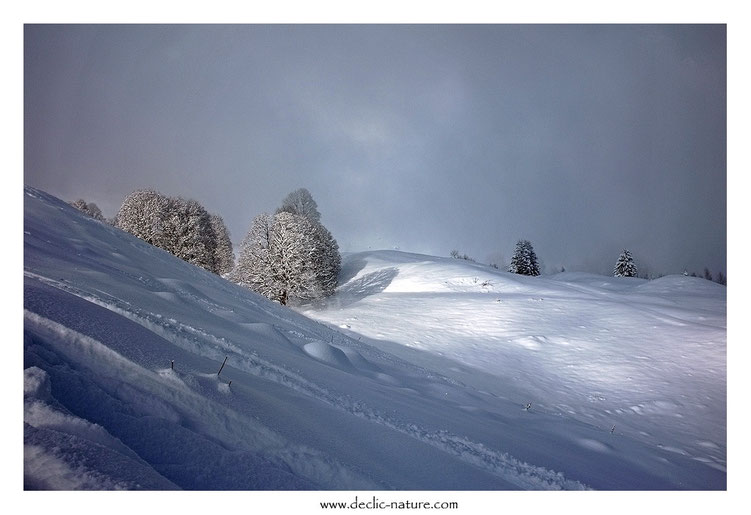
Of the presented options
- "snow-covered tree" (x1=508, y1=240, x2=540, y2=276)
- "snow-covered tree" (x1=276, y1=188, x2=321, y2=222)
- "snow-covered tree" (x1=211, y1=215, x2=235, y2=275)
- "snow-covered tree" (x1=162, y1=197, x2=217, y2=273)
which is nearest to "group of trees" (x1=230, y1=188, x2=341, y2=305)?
"snow-covered tree" (x1=162, y1=197, x2=217, y2=273)

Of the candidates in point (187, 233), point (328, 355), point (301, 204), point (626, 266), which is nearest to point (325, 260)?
point (301, 204)

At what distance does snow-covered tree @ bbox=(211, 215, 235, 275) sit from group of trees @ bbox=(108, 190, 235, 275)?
6030 millimetres

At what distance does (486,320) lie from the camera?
17062 millimetres

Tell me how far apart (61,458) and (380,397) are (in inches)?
124

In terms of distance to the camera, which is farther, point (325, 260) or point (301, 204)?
point (301, 204)

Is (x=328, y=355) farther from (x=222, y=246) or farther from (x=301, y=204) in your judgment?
(x=222, y=246)

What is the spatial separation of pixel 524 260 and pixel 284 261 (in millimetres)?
41685

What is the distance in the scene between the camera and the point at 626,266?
50.6 metres

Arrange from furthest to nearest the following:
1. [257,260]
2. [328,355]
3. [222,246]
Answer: [222,246]
[257,260]
[328,355]

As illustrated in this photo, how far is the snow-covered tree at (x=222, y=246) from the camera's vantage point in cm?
3334
